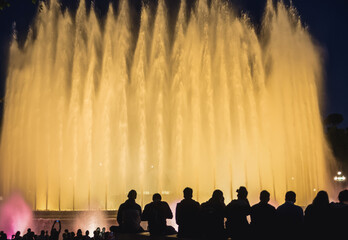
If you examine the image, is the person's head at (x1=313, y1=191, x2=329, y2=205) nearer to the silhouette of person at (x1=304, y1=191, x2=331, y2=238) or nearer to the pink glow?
the silhouette of person at (x1=304, y1=191, x2=331, y2=238)

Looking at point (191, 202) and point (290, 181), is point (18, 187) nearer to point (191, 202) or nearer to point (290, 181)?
point (290, 181)

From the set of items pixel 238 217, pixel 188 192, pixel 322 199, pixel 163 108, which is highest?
pixel 163 108

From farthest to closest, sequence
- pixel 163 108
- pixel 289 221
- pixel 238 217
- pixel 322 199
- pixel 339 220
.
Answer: pixel 163 108
pixel 238 217
pixel 289 221
pixel 322 199
pixel 339 220

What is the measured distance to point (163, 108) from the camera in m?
30.6

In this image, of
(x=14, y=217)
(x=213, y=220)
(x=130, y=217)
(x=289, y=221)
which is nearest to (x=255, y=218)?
(x=289, y=221)

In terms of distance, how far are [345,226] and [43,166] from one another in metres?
25.8

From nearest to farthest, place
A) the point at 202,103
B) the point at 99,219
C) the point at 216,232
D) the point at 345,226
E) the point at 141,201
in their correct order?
1. the point at 345,226
2. the point at 216,232
3. the point at 99,219
4. the point at 141,201
5. the point at 202,103

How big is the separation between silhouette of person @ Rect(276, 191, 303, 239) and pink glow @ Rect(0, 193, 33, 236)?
16123 mm

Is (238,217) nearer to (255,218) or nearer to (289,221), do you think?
(255,218)

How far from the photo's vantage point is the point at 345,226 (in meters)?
6.94

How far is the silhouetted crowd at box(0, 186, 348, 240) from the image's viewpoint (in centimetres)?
702

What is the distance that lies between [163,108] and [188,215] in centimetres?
2265

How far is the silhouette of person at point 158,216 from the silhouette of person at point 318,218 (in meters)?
2.82

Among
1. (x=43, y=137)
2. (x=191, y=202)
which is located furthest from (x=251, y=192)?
(x=191, y=202)
